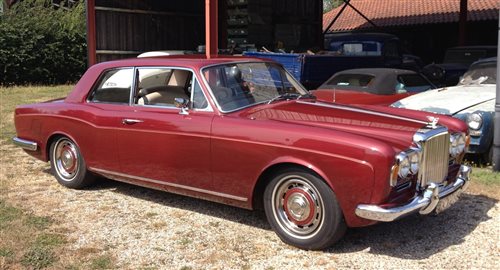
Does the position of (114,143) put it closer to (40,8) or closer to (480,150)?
(480,150)

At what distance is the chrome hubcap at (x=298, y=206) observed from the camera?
4055 millimetres

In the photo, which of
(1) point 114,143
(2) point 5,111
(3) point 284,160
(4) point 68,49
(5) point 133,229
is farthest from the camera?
(4) point 68,49

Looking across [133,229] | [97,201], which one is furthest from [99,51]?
[133,229]

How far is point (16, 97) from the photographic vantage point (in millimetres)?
14031

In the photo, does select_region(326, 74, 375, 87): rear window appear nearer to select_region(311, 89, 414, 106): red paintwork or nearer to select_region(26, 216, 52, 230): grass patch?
select_region(311, 89, 414, 106): red paintwork

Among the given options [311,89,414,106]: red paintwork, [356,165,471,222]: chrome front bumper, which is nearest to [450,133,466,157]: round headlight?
[356,165,471,222]: chrome front bumper

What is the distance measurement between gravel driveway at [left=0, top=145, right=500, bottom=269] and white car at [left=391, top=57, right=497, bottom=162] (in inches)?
45.3

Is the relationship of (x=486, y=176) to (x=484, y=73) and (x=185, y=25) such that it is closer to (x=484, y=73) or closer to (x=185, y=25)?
(x=484, y=73)

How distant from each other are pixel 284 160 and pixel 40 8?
16.8 m

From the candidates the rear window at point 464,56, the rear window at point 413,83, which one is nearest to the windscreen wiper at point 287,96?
the rear window at point 413,83

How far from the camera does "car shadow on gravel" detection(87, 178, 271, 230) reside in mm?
4930

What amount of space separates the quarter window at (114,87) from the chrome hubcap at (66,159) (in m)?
0.61

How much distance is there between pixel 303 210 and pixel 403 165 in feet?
2.67

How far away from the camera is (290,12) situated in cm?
1842
